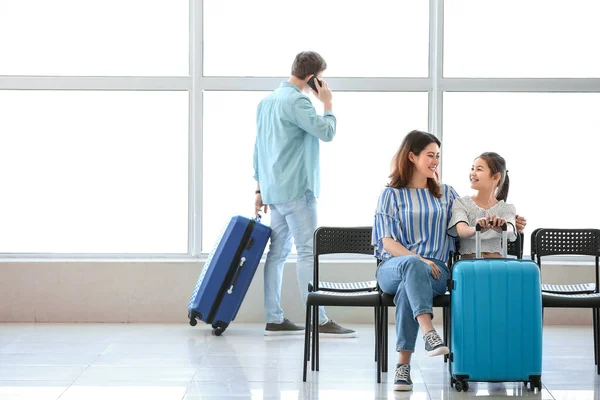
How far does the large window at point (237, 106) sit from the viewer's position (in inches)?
205

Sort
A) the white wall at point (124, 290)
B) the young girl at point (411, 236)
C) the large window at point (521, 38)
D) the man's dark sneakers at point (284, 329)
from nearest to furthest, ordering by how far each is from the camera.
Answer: the young girl at point (411, 236), the man's dark sneakers at point (284, 329), the white wall at point (124, 290), the large window at point (521, 38)

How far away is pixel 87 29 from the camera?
205 inches

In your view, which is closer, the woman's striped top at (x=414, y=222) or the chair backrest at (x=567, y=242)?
the woman's striped top at (x=414, y=222)

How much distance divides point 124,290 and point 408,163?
2182 mm

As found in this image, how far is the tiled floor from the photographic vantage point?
3375 millimetres

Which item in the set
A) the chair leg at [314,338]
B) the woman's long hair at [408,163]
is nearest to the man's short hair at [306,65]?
the woman's long hair at [408,163]

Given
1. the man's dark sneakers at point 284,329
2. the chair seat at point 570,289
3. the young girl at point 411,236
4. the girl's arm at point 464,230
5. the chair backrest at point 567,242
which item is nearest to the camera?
the young girl at point 411,236

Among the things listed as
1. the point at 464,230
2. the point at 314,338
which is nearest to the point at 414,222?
the point at 464,230

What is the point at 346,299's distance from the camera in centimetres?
356

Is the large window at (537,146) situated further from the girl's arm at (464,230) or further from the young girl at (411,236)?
the girl's arm at (464,230)

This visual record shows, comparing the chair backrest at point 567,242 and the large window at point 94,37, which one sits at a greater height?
the large window at point 94,37

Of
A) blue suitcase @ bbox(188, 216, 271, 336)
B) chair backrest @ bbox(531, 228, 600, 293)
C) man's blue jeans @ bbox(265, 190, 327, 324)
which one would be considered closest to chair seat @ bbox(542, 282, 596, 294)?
chair backrest @ bbox(531, 228, 600, 293)

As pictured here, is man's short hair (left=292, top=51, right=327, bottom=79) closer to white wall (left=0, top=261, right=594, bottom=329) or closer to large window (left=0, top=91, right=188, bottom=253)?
large window (left=0, top=91, right=188, bottom=253)

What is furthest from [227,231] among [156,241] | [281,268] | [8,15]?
[8,15]
